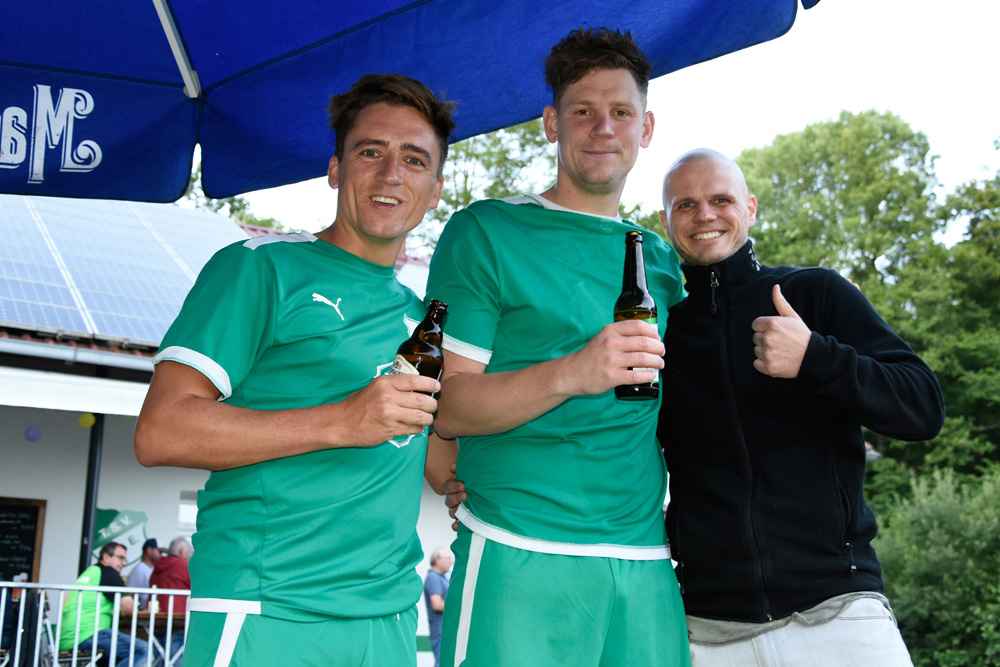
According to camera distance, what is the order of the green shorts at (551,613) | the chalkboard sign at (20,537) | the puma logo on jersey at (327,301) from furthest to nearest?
the chalkboard sign at (20,537) < the puma logo on jersey at (327,301) < the green shorts at (551,613)

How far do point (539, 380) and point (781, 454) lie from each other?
0.77 meters

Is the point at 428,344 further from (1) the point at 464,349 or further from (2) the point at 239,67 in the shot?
(2) the point at 239,67

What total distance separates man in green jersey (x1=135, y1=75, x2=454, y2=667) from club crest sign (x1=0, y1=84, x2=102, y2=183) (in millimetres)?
1043

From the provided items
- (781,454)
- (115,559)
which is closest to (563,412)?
(781,454)

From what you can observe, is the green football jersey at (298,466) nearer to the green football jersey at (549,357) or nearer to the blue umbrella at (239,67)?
the green football jersey at (549,357)

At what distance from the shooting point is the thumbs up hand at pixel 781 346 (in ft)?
7.50

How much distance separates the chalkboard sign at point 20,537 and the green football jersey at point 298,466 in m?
9.44

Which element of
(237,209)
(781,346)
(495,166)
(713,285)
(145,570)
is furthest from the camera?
(237,209)

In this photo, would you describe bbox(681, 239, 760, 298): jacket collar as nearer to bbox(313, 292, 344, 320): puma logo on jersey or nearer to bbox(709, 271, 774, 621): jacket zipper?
bbox(709, 271, 774, 621): jacket zipper

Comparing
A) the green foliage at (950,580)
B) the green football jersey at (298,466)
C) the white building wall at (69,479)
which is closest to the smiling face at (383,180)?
the green football jersey at (298,466)

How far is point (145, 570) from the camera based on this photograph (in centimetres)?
933

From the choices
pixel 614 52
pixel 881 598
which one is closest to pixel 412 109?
pixel 614 52

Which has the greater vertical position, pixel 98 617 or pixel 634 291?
pixel 634 291

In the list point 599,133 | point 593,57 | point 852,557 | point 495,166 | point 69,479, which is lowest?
point 852,557
